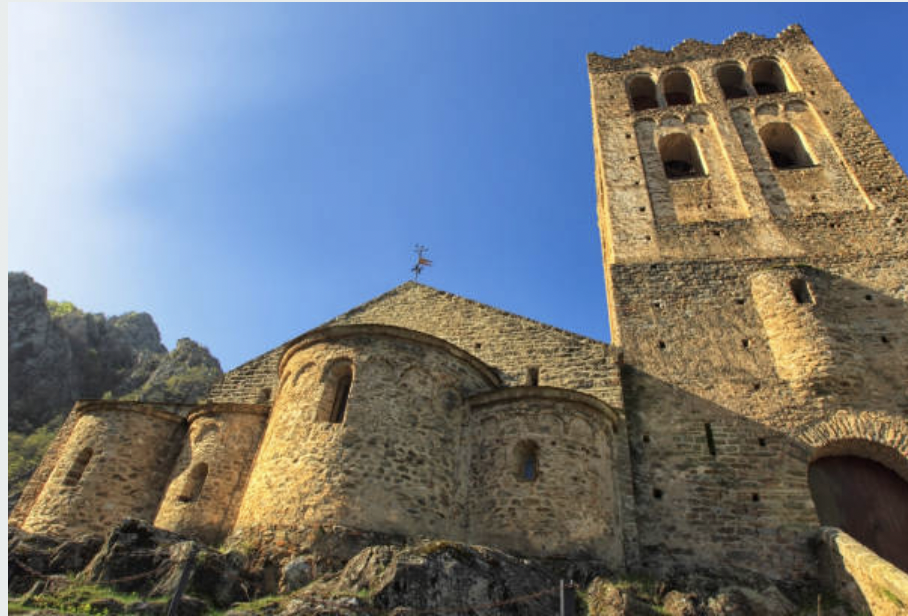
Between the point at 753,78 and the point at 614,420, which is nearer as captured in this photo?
the point at 614,420

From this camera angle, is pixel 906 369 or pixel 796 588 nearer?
pixel 796 588

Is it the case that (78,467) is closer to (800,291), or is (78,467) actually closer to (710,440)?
(710,440)

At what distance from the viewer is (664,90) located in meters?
23.2

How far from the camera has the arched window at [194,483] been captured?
38.9ft

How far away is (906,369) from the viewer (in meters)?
12.2

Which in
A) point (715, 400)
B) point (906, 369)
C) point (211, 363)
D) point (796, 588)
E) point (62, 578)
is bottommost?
point (62, 578)

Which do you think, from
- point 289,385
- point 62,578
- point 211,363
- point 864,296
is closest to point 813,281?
point 864,296

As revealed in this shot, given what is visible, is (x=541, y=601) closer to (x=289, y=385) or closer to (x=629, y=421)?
(x=629, y=421)

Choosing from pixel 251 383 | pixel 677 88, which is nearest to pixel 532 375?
pixel 251 383

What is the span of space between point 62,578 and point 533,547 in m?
6.95

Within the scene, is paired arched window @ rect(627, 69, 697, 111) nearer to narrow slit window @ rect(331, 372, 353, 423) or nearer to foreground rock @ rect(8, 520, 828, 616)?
narrow slit window @ rect(331, 372, 353, 423)

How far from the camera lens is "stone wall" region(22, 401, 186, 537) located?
11.8 metres

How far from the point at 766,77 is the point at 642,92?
4.64m

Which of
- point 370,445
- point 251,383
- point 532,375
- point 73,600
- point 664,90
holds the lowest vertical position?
point 73,600
